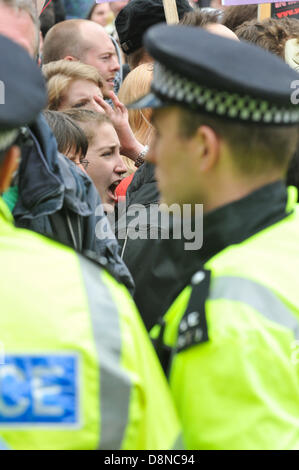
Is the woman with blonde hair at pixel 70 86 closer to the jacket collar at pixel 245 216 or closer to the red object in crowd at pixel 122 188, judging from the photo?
the red object in crowd at pixel 122 188

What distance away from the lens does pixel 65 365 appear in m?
1.22

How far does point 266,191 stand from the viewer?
1648 millimetres

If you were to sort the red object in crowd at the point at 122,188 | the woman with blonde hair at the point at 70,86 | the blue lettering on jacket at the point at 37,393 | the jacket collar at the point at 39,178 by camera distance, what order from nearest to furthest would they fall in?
1. the blue lettering on jacket at the point at 37,393
2. the jacket collar at the point at 39,178
3. the red object in crowd at the point at 122,188
4. the woman with blonde hair at the point at 70,86

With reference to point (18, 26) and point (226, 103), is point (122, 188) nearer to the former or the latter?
point (18, 26)

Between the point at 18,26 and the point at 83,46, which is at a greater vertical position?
the point at 18,26

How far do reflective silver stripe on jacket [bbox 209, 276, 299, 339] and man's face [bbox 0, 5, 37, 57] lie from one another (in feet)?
4.62

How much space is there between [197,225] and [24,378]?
672mm

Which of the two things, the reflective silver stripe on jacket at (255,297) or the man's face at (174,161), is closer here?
the reflective silver stripe on jacket at (255,297)

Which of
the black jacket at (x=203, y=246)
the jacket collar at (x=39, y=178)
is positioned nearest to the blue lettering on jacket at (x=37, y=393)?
the black jacket at (x=203, y=246)

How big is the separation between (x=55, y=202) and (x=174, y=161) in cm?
85

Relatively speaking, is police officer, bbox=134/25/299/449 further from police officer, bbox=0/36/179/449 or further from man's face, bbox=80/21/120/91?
man's face, bbox=80/21/120/91

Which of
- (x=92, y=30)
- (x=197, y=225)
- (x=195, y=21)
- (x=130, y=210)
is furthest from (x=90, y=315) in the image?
(x=92, y=30)

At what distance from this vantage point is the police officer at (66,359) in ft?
4.01

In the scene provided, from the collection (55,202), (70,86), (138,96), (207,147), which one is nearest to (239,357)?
(207,147)
